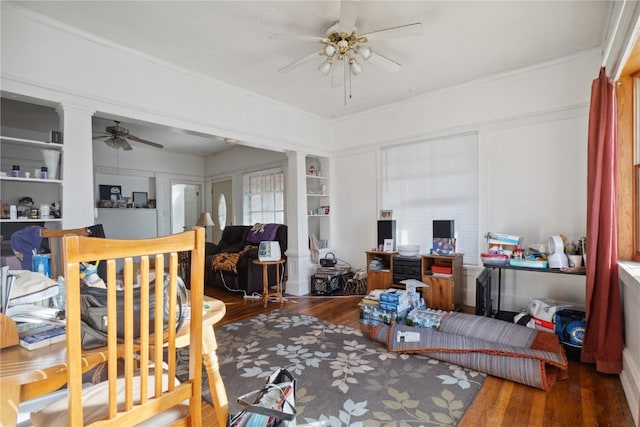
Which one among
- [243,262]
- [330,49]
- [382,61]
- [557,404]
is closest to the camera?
[557,404]

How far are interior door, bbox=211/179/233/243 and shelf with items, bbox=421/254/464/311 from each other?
15.3 feet

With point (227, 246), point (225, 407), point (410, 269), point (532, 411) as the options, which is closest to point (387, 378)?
point (532, 411)

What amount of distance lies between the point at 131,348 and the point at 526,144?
151 inches

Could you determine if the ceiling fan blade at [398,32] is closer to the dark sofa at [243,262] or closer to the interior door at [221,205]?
the dark sofa at [243,262]

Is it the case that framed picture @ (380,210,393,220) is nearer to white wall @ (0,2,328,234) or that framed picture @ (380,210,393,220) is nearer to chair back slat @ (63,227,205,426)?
white wall @ (0,2,328,234)

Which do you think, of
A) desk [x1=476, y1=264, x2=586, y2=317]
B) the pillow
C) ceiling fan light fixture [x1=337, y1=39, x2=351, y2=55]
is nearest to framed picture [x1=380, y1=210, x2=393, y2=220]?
desk [x1=476, y1=264, x2=586, y2=317]

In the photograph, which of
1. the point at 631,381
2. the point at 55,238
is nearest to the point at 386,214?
the point at 631,381

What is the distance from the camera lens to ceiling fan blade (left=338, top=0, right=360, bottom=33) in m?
1.92

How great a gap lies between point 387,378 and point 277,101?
137 inches

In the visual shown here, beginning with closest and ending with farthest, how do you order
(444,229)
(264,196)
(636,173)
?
(636,173)
(444,229)
(264,196)

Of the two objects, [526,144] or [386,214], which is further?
[386,214]

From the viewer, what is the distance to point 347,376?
2139mm

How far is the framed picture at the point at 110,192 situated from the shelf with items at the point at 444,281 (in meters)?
5.72

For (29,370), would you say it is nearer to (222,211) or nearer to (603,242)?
(603,242)
